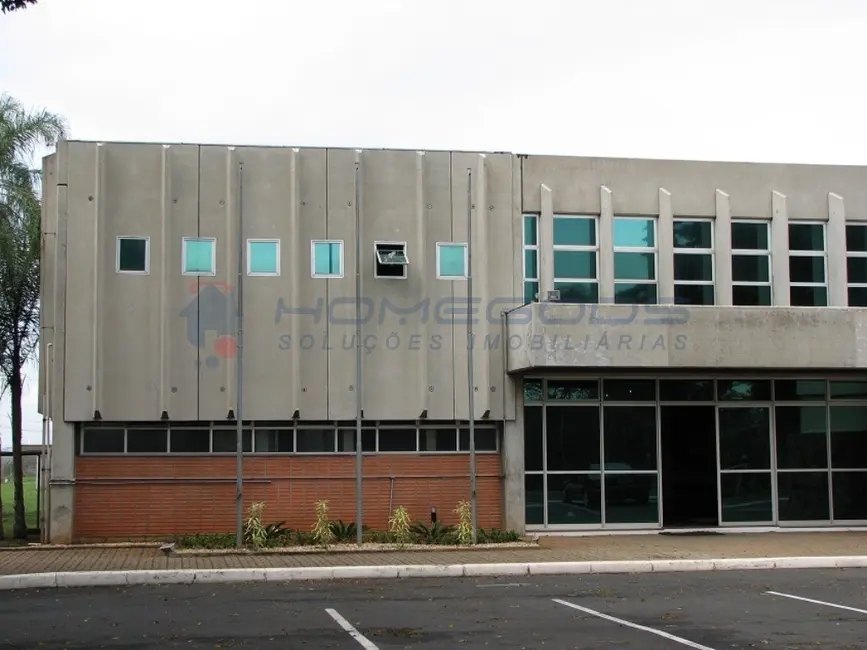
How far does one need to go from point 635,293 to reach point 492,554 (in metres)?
6.87

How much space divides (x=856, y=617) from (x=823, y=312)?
10065mm

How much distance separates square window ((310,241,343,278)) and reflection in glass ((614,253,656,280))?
5.81m

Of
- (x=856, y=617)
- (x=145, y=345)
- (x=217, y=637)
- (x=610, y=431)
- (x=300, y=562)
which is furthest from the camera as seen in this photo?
(x=610, y=431)

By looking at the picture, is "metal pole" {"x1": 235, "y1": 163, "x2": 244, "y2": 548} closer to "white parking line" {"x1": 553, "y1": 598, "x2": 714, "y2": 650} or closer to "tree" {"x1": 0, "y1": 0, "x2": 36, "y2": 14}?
"white parking line" {"x1": 553, "y1": 598, "x2": 714, "y2": 650}

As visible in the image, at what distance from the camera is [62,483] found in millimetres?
20422

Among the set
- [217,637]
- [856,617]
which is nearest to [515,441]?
[856,617]

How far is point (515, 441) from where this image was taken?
2170 cm

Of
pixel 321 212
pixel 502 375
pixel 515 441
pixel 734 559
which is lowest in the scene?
pixel 734 559

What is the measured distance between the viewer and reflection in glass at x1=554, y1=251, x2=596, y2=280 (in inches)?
888

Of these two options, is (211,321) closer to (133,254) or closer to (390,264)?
(133,254)

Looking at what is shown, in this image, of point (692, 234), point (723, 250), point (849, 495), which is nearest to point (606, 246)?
point (692, 234)

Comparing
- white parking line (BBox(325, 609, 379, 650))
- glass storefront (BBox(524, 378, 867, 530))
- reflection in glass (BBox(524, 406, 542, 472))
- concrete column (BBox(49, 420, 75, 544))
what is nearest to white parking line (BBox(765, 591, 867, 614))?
white parking line (BBox(325, 609, 379, 650))

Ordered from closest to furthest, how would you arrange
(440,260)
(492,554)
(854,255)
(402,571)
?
(402,571) → (492,554) → (440,260) → (854,255)

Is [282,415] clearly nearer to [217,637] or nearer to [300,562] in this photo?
[300,562]
